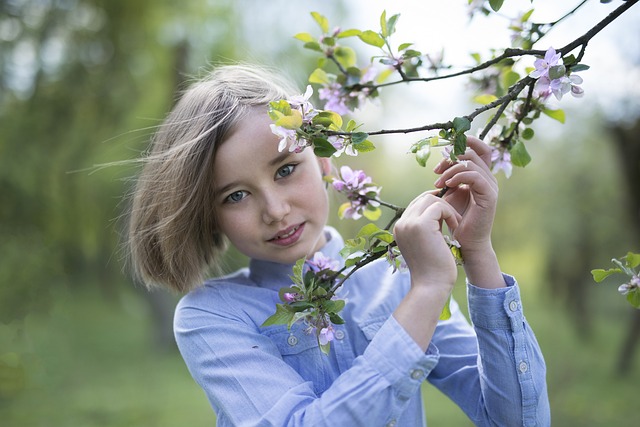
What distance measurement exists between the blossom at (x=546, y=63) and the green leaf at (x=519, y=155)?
0.19 m

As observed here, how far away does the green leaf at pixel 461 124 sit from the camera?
→ 844mm

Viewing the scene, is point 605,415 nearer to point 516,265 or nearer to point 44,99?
point 516,265

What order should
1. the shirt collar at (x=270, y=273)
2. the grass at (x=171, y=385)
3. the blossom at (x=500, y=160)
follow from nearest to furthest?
the blossom at (x=500, y=160) < the shirt collar at (x=270, y=273) < the grass at (x=171, y=385)

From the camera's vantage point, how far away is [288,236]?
1156 mm

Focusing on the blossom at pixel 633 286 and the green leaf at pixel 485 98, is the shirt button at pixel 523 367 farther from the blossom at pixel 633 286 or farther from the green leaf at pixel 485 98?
the green leaf at pixel 485 98

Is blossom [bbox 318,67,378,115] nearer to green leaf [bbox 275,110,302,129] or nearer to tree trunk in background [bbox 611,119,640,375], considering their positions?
green leaf [bbox 275,110,302,129]

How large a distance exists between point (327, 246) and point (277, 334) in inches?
9.6

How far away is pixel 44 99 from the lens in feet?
19.8

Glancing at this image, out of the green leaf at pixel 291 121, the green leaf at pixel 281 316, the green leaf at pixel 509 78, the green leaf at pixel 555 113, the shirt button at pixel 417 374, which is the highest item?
the green leaf at pixel 509 78

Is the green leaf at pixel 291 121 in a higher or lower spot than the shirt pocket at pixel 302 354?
higher

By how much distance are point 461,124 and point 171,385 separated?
653cm

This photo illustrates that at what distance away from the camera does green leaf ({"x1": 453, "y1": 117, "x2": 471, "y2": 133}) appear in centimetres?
84

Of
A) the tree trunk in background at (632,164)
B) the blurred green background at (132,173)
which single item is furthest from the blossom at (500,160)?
the tree trunk in background at (632,164)

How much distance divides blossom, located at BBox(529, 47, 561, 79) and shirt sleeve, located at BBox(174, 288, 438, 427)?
1.24 ft
